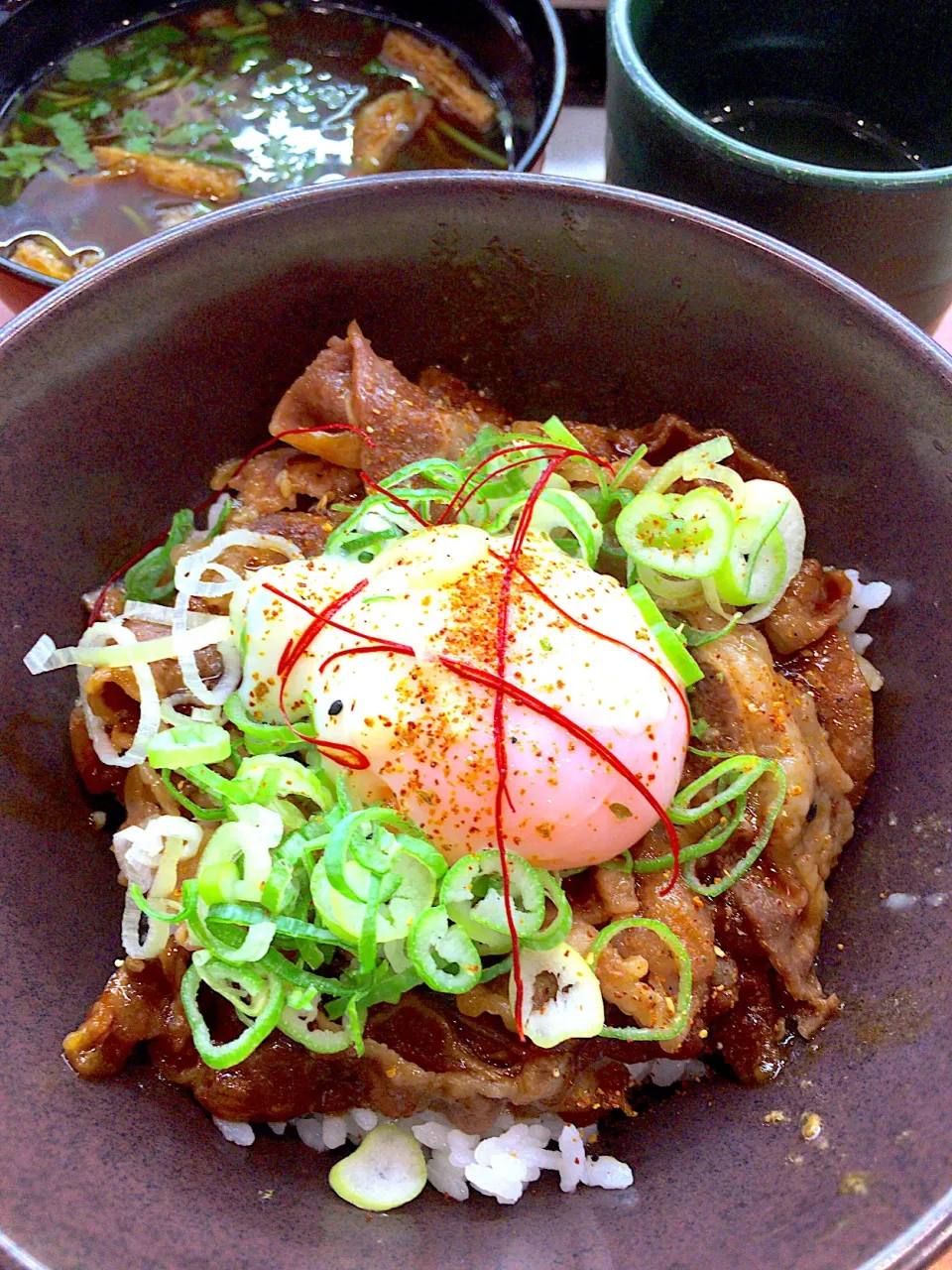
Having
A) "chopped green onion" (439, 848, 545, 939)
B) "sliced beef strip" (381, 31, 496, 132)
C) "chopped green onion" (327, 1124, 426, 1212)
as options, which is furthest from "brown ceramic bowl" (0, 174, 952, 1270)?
"sliced beef strip" (381, 31, 496, 132)

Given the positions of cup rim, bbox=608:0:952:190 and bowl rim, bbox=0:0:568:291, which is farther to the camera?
bowl rim, bbox=0:0:568:291

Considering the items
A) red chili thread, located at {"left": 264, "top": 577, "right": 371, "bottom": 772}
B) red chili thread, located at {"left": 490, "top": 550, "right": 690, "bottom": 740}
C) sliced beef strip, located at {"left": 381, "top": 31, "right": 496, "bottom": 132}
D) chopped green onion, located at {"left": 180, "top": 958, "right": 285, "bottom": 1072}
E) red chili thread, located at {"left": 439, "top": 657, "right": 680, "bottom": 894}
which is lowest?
chopped green onion, located at {"left": 180, "top": 958, "right": 285, "bottom": 1072}

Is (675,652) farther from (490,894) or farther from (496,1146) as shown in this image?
(496,1146)

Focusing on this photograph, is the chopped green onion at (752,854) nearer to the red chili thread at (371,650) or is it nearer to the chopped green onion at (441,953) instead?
the chopped green onion at (441,953)

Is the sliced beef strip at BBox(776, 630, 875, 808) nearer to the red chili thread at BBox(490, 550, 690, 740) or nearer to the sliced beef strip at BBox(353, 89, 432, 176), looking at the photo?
the red chili thread at BBox(490, 550, 690, 740)

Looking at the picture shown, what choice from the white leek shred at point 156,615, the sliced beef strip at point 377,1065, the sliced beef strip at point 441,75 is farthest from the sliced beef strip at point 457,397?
Result: the sliced beef strip at point 441,75

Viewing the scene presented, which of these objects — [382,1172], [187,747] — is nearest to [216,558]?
[187,747]
